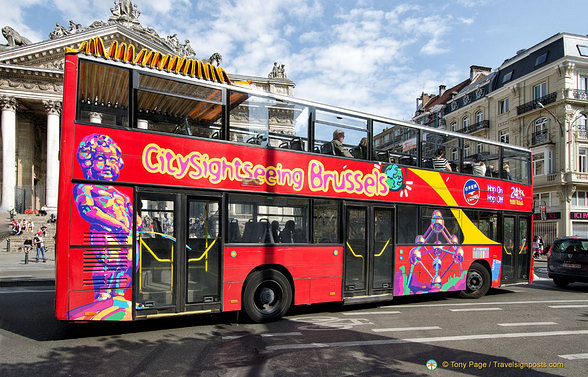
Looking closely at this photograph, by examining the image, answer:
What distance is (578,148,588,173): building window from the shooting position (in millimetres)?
37312

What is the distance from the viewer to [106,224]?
6.55m

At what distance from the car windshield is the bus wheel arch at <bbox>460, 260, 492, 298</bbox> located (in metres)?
5.34

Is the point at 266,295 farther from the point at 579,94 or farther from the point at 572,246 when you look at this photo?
the point at 579,94

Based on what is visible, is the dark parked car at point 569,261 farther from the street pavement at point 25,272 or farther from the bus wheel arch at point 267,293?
the street pavement at point 25,272

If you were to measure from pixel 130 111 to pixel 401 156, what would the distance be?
6306 mm

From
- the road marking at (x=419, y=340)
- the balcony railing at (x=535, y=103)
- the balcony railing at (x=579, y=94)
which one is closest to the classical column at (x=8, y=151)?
the road marking at (x=419, y=340)

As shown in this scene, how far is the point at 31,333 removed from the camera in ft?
22.4

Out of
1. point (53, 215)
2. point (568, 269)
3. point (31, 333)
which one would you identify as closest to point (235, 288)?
point (31, 333)

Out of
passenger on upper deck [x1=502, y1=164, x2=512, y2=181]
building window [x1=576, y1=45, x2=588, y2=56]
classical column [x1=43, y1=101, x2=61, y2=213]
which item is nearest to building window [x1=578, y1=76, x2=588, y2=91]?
building window [x1=576, y1=45, x2=588, y2=56]

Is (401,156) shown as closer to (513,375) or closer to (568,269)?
(513,375)

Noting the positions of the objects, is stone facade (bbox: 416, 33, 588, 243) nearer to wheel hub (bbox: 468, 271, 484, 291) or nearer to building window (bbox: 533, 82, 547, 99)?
building window (bbox: 533, 82, 547, 99)

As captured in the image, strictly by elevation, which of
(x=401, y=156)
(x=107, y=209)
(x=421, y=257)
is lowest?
(x=421, y=257)

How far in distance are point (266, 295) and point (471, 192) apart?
21.3 feet

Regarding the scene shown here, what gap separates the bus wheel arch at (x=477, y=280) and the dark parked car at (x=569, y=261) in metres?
5.11
